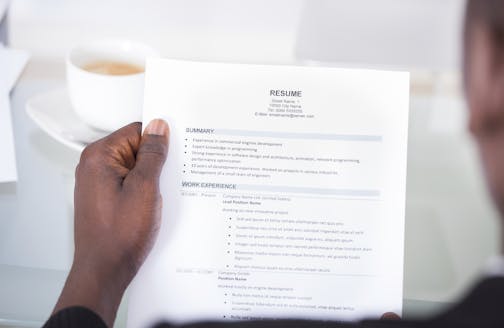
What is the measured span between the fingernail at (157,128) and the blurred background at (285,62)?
19 centimetres

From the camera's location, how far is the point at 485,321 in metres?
0.38

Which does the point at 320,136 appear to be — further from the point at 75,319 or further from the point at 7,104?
the point at 7,104

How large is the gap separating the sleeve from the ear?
1.17 feet

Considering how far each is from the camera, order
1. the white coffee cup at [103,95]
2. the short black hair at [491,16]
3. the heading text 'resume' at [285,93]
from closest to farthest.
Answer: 1. the short black hair at [491,16]
2. the heading text 'resume' at [285,93]
3. the white coffee cup at [103,95]

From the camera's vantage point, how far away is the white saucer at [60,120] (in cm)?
78

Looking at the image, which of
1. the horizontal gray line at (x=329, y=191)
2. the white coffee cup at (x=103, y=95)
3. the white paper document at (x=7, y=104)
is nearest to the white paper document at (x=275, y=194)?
the horizontal gray line at (x=329, y=191)

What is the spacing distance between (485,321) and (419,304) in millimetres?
333

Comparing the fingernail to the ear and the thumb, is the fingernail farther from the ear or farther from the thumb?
the ear

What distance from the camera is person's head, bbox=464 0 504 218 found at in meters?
0.35

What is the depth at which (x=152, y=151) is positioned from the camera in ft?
2.05

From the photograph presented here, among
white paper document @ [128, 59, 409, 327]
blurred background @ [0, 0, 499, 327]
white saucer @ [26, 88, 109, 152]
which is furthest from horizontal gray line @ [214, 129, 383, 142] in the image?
white saucer @ [26, 88, 109, 152]

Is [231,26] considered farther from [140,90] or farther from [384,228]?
[384,228]

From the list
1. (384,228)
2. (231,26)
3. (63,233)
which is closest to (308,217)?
(384,228)

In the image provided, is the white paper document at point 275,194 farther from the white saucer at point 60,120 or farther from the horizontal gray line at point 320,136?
the white saucer at point 60,120
